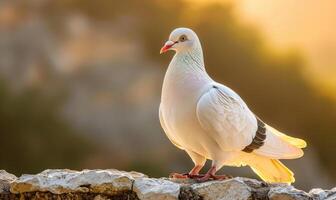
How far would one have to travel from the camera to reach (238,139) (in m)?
5.06

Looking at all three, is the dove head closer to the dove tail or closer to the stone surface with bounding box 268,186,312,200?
the dove tail

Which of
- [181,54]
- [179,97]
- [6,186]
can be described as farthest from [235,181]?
[6,186]

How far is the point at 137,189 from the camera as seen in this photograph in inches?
182

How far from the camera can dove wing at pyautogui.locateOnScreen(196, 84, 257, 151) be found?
491 centimetres

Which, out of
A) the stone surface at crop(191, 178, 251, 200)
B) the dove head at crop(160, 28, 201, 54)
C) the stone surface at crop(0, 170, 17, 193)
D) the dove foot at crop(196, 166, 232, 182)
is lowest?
the stone surface at crop(191, 178, 251, 200)

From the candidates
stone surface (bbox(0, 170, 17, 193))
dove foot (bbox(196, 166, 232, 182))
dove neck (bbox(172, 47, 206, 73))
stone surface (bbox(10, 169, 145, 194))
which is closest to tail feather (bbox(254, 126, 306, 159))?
dove foot (bbox(196, 166, 232, 182))

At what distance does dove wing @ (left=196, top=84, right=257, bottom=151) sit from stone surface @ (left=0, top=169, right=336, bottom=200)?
14.7 inches

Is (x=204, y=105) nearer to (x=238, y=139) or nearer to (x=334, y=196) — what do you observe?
(x=238, y=139)

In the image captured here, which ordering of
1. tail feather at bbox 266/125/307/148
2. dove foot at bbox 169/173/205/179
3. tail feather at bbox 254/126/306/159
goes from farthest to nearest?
1. tail feather at bbox 266/125/307/148
2. tail feather at bbox 254/126/306/159
3. dove foot at bbox 169/173/205/179

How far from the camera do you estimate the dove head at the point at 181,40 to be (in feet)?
16.8

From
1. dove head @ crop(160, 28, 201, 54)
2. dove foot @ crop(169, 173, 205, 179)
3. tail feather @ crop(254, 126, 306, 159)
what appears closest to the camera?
dove foot @ crop(169, 173, 205, 179)

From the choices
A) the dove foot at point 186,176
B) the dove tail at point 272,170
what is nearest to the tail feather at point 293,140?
the dove tail at point 272,170

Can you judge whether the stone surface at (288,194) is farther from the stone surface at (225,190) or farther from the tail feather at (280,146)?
the tail feather at (280,146)

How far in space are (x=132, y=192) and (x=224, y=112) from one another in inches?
33.1
